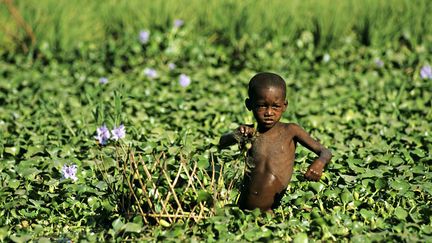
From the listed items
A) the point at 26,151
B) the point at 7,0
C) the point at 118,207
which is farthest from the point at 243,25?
the point at 118,207

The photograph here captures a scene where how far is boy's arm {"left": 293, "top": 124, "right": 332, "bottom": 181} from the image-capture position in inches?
133

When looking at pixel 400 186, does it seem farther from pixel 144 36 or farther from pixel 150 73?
pixel 144 36

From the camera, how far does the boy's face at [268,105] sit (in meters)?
3.37

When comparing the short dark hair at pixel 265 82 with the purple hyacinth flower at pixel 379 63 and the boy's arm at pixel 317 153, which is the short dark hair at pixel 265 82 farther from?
the purple hyacinth flower at pixel 379 63

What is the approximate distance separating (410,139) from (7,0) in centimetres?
356

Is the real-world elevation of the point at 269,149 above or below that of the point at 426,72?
below

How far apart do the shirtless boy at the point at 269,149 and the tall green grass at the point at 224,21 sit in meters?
3.14

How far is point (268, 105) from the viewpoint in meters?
3.41

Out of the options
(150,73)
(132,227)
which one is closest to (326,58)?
(150,73)

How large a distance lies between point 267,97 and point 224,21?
335 centimetres

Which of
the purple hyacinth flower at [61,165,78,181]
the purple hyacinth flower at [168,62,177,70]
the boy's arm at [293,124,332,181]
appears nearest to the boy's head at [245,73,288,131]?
the boy's arm at [293,124,332,181]

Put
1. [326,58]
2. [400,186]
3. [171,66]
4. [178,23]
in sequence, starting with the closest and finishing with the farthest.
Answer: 1. [400,186]
2. [171,66]
3. [326,58]
4. [178,23]

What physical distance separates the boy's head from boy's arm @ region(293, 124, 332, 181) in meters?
0.13

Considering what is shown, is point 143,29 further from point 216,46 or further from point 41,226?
point 41,226
